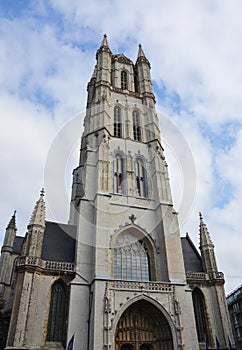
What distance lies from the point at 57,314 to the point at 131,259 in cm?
597

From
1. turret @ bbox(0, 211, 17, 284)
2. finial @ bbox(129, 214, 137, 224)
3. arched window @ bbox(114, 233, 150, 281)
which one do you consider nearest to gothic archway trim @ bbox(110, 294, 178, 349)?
arched window @ bbox(114, 233, 150, 281)

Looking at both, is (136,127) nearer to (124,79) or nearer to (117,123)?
(117,123)

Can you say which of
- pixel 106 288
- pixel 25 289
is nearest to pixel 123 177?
pixel 106 288

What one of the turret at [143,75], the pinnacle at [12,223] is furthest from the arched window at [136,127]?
the pinnacle at [12,223]

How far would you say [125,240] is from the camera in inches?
811

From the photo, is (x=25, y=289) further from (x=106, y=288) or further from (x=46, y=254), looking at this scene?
(x=106, y=288)

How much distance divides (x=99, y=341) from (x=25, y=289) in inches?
211

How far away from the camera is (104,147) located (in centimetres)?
2398

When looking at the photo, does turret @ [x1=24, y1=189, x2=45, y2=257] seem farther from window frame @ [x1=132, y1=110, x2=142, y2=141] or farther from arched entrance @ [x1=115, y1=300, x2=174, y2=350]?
window frame @ [x1=132, y1=110, x2=142, y2=141]

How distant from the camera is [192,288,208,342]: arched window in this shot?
1878cm

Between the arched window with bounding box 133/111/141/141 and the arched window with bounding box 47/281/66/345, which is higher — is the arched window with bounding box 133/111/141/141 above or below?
above

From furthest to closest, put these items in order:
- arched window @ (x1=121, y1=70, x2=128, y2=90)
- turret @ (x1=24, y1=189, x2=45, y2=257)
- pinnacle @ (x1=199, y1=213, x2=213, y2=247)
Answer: arched window @ (x1=121, y1=70, x2=128, y2=90) < pinnacle @ (x1=199, y1=213, x2=213, y2=247) < turret @ (x1=24, y1=189, x2=45, y2=257)

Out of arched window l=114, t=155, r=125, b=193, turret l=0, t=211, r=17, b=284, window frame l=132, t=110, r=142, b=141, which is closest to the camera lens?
arched window l=114, t=155, r=125, b=193

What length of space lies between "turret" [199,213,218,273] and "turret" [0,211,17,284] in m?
17.1
